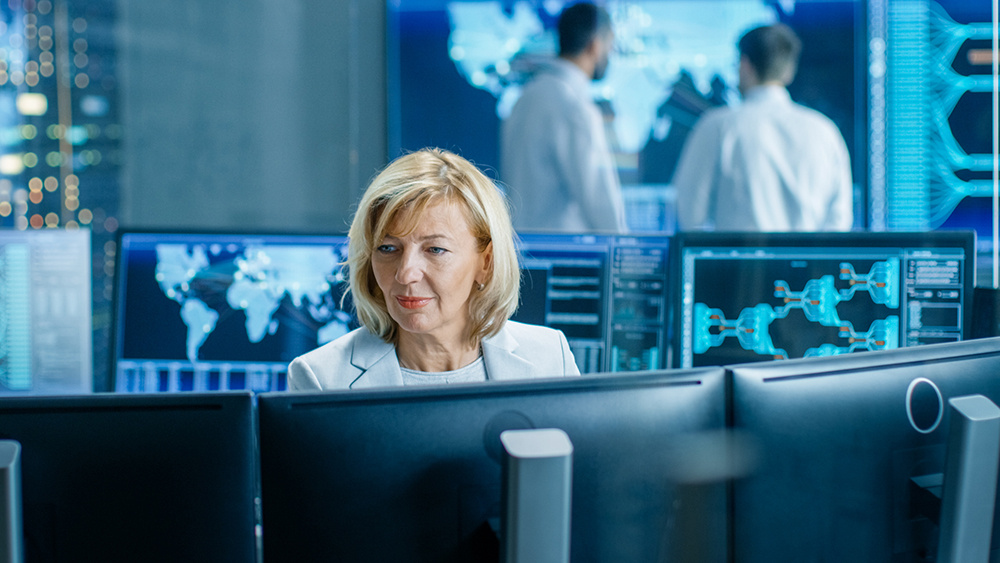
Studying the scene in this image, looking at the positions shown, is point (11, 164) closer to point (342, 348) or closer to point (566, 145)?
point (566, 145)

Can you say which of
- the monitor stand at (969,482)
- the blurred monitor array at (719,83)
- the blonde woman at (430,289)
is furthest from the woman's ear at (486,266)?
the blurred monitor array at (719,83)

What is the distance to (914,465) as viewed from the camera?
770mm

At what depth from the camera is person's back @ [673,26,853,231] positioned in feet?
9.16

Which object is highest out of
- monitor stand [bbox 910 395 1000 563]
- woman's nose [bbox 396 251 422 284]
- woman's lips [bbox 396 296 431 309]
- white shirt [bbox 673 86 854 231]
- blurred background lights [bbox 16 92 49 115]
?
blurred background lights [bbox 16 92 49 115]

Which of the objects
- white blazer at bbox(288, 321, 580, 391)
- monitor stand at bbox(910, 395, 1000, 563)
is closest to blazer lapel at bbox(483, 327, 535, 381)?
white blazer at bbox(288, 321, 580, 391)

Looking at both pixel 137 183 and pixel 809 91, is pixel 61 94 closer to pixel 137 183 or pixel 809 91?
pixel 137 183

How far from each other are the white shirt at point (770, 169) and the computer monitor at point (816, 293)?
1.37m

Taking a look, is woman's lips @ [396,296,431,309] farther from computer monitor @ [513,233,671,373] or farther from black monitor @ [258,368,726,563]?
black monitor @ [258,368,726,563]

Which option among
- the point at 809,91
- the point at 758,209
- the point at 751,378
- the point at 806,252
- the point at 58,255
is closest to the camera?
the point at 751,378

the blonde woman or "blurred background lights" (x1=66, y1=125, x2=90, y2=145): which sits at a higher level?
"blurred background lights" (x1=66, y1=125, x2=90, y2=145)

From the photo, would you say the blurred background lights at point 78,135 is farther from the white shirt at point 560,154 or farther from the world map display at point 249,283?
the world map display at point 249,283

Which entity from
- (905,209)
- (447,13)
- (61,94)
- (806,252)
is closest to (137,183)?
(61,94)

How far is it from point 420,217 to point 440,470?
24.1 inches

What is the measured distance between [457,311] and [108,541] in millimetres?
734
